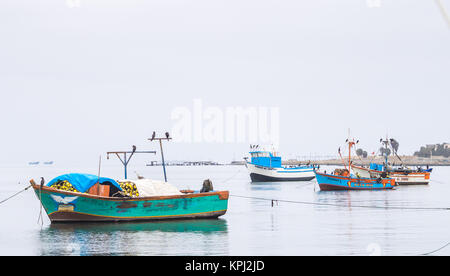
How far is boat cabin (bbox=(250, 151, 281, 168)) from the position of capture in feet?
339

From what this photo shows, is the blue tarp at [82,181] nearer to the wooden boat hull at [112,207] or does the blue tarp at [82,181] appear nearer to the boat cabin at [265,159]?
the wooden boat hull at [112,207]

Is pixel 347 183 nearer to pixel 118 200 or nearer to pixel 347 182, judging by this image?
pixel 347 182

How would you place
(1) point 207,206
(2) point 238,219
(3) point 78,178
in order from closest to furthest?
(3) point 78,178 → (1) point 207,206 → (2) point 238,219

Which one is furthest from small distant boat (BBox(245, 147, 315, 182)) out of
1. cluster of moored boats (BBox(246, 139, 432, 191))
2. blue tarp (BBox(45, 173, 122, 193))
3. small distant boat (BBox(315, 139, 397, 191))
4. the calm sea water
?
blue tarp (BBox(45, 173, 122, 193))

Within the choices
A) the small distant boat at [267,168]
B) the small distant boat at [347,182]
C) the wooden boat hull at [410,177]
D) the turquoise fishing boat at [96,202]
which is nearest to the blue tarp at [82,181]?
the turquoise fishing boat at [96,202]

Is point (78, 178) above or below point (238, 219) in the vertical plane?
above

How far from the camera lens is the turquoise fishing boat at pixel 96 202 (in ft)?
104

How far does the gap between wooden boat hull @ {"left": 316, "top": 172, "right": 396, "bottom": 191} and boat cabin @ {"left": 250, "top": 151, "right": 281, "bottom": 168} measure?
1190 inches
